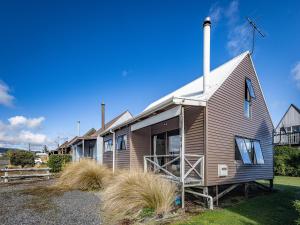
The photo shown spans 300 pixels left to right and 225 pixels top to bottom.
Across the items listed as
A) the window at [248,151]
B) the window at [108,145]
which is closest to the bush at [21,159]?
the window at [108,145]

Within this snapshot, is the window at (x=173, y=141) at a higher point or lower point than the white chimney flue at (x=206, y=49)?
lower

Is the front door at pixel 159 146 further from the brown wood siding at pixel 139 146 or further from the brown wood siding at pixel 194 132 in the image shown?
the brown wood siding at pixel 194 132

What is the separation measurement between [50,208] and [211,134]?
581cm

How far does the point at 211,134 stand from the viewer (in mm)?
9133

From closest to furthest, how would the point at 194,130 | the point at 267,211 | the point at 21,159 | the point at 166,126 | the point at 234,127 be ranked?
1. the point at 267,211
2. the point at 194,130
3. the point at 234,127
4. the point at 166,126
5. the point at 21,159

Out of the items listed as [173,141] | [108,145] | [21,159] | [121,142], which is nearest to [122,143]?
[121,142]

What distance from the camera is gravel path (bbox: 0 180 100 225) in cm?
651

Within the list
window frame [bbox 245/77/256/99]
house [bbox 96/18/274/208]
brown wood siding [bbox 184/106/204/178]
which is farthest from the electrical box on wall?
window frame [bbox 245/77/256/99]

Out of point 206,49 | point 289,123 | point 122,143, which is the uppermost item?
point 206,49

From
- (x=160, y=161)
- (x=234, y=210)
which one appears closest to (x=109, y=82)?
(x=160, y=161)

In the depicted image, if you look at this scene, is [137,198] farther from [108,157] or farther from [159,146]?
[108,157]

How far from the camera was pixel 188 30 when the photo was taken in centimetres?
1662

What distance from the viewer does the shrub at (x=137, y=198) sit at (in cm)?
651

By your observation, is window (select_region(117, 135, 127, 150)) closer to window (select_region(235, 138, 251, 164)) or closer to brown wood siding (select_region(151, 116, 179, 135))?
brown wood siding (select_region(151, 116, 179, 135))
